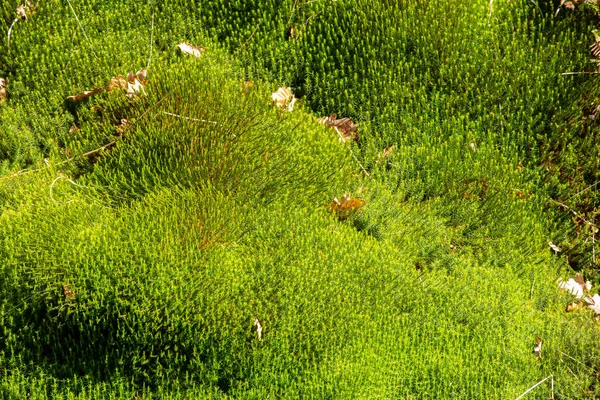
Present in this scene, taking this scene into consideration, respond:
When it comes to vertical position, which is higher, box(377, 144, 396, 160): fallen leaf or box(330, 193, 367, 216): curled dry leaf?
box(377, 144, 396, 160): fallen leaf

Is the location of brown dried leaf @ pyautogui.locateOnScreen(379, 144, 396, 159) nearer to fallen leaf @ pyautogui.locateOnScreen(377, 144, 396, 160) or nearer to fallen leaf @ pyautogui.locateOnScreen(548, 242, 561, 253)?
fallen leaf @ pyautogui.locateOnScreen(377, 144, 396, 160)

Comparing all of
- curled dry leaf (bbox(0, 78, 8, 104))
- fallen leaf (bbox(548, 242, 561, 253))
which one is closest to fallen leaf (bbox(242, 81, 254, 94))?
curled dry leaf (bbox(0, 78, 8, 104))

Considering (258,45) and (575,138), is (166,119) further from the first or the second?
(575,138)

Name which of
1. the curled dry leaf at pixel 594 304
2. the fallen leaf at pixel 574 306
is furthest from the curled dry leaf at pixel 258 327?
the curled dry leaf at pixel 594 304

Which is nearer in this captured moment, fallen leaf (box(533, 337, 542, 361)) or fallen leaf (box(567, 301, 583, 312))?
fallen leaf (box(533, 337, 542, 361))

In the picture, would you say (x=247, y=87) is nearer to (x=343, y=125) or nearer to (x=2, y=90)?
(x=343, y=125)

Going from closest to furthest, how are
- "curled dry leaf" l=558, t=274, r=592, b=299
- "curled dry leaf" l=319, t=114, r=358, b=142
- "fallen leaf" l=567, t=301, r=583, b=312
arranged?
"fallen leaf" l=567, t=301, r=583, b=312 → "curled dry leaf" l=558, t=274, r=592, b=299 → "curled dry leaf" l=319, t=114, r=358, b=142
